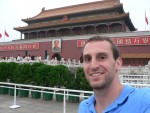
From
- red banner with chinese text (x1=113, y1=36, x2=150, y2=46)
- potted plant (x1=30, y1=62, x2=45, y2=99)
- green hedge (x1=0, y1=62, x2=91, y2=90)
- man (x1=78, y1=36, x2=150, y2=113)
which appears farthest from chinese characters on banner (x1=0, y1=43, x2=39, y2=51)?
man (x1=78, y1=36, x2=150, y2=113)

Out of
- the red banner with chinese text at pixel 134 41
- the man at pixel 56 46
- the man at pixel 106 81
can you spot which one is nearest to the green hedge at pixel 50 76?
the man at pixel 106 81

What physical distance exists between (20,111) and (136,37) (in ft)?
48.2

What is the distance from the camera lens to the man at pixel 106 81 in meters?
1.12

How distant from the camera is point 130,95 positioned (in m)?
1.14

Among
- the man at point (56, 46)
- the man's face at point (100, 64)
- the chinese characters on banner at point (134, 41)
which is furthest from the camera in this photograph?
the man at point (56, 46)

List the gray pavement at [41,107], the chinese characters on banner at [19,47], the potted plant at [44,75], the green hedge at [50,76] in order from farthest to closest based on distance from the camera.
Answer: the chinese characters on banner at [19,47] → the potted plant at [44,75] → the green hedge at [50,76] → the gray pavement at [41,107]

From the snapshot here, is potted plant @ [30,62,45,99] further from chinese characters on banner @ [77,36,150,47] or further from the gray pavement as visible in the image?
chinese characters on banner @ [77,36,150,47]

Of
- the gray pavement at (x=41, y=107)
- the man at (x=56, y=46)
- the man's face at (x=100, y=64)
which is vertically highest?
the man at (x=56, y=46)

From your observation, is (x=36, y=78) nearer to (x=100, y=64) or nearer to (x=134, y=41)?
(x=100, y=64)

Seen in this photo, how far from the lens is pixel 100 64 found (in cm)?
120

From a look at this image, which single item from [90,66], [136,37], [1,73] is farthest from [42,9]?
[90,66]

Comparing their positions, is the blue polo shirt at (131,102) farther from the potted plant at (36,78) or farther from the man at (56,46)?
the man at (56,46)

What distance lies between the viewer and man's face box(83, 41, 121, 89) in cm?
118

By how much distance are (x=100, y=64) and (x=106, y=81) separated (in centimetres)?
10
